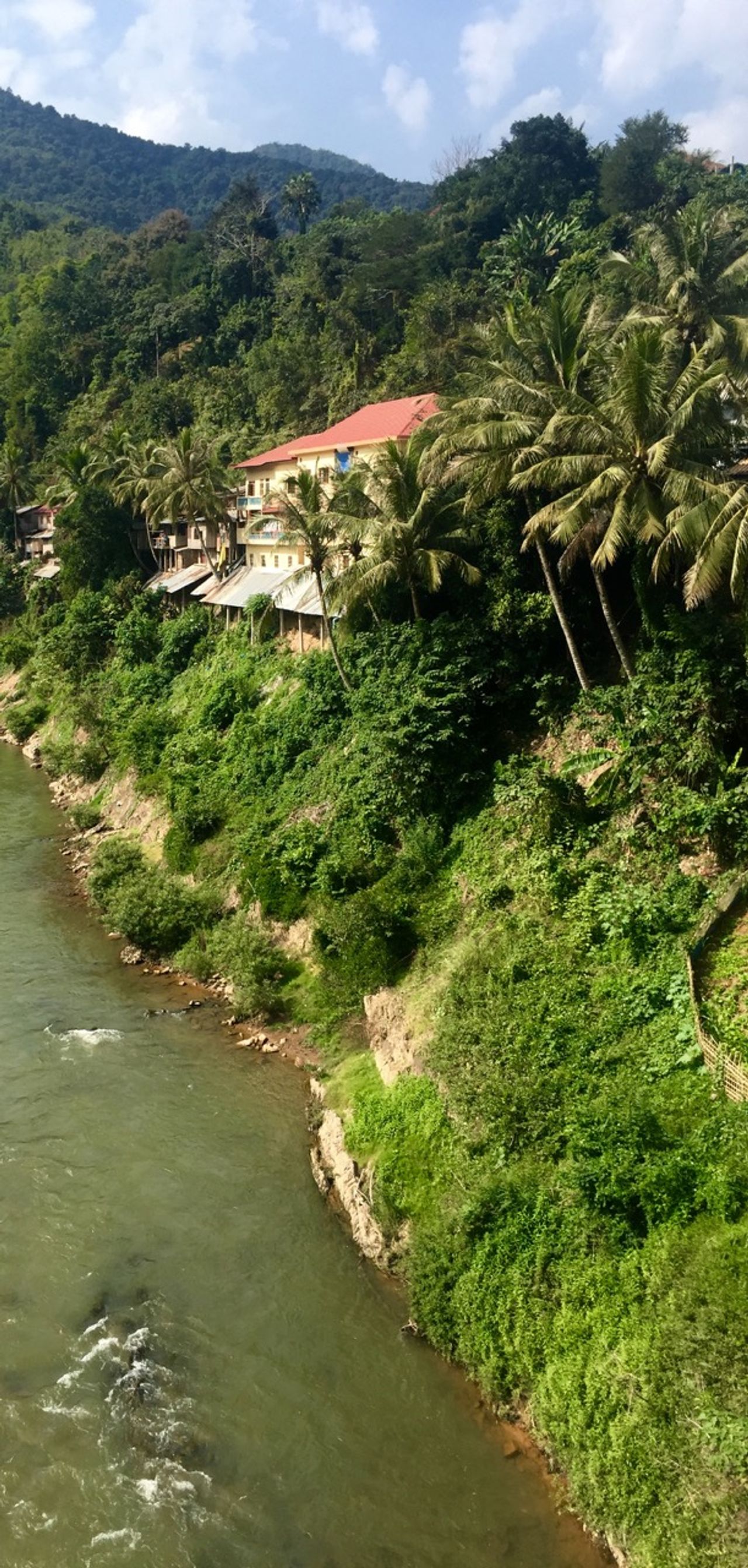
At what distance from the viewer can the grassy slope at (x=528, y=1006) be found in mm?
11219

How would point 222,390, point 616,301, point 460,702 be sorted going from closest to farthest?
point 460,702
point 616,301
point 222,390

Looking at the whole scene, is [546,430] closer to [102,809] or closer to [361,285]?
[102,809]

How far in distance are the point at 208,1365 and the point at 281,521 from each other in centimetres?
2754

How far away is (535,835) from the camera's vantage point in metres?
20.3

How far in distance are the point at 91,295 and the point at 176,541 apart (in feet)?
182

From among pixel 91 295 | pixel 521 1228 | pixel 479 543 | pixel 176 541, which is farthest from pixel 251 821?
pixel 91 295

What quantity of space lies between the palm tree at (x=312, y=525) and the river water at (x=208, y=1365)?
14505 millimetres

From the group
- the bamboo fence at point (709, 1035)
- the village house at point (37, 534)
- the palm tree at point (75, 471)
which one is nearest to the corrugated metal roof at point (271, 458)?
the palm tree at point (75, 471)

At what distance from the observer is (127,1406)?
43.5 ft

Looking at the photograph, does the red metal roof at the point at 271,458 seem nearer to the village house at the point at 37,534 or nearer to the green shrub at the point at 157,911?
the village house at the point at 37,534

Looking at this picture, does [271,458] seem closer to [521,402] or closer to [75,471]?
[75,471]

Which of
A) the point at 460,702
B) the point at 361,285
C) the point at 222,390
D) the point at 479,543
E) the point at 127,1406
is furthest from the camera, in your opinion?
the point at 222,390

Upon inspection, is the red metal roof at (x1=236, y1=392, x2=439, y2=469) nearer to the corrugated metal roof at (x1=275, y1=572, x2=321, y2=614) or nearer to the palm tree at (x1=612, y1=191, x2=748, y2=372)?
the corrugated metal roof at (x1=275, y1=572, x2=321, y2=614)

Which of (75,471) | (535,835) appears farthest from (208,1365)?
(75,471)
